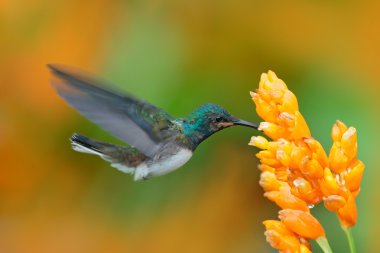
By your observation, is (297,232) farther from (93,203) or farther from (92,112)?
(93,203)

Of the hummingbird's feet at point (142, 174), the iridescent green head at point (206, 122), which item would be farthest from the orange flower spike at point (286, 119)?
the hummingbird's feet at point (142, 174)

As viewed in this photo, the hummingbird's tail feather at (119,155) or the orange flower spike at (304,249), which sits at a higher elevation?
the hummingbird's tail feather at (119,155)

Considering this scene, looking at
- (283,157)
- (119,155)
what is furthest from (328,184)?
(119,155)

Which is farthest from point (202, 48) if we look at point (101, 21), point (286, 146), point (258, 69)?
point (286, 146)

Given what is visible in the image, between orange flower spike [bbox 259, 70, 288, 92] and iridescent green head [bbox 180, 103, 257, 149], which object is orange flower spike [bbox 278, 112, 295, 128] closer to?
orange flower spike [bbox 259, 70, 288, 92]

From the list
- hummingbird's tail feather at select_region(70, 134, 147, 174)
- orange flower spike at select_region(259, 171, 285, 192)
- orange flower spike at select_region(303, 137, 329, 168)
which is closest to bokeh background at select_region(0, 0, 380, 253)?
hummingbird's tail feather at select_region(70, 134, 147, 174)

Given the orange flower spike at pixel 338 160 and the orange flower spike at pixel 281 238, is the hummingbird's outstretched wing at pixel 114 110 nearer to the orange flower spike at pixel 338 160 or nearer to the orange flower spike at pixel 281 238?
the orange flower spike at pixel 281 238

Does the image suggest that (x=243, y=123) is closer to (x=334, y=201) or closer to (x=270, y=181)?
(x=270, y=181)
